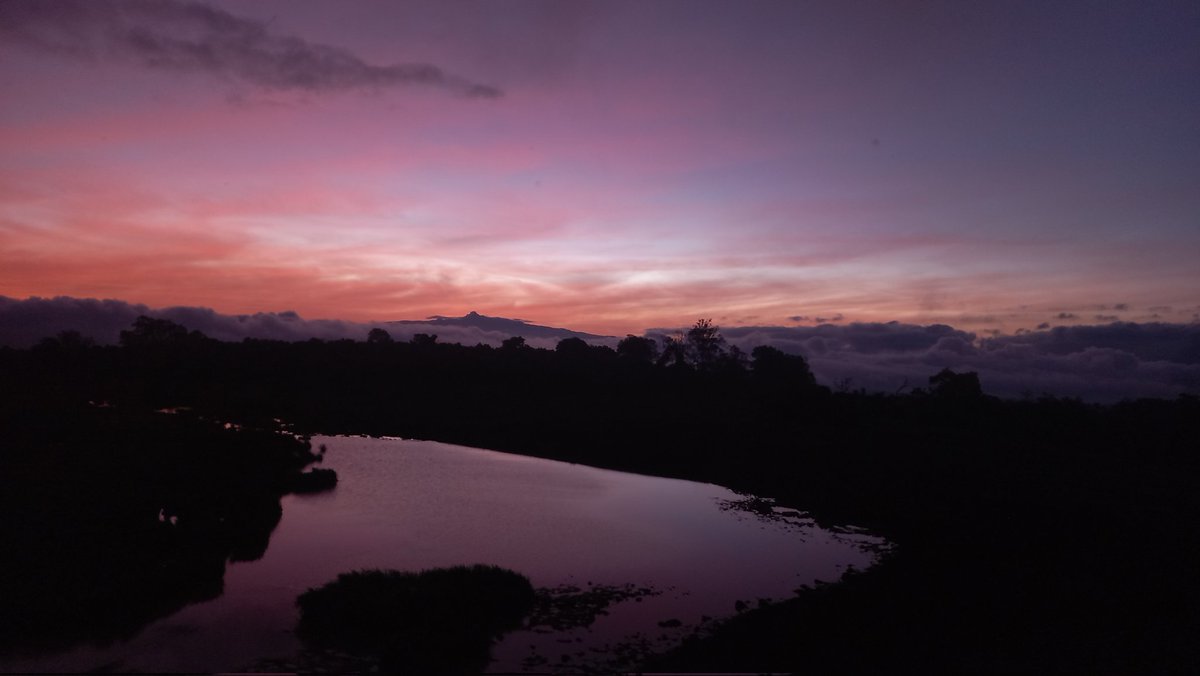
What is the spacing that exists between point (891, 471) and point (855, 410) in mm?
37423

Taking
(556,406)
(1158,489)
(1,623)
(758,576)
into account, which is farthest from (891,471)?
(1,623)

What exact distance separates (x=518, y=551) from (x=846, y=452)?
50.1 m

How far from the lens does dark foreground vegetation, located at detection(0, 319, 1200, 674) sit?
84.7 ft

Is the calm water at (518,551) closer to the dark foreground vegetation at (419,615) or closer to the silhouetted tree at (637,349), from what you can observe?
the dark foreground vegetation at (419,615)

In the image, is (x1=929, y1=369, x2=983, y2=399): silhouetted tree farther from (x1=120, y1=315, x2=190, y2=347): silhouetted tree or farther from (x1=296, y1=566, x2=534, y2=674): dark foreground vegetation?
(x1=120, y1=315, x2=190, y2=347): silhouetted tree

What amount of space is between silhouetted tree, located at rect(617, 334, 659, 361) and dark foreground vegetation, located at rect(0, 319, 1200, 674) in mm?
714

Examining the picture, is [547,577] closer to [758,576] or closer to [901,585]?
[758,576]

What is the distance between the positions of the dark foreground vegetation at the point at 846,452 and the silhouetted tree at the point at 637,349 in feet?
2.34

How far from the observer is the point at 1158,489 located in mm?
62500

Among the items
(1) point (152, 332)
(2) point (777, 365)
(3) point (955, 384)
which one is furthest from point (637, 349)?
(1) point (152, 332)

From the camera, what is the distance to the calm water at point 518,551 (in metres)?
22.8

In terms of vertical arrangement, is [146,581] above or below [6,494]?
below

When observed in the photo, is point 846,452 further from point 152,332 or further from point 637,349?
point 152,332

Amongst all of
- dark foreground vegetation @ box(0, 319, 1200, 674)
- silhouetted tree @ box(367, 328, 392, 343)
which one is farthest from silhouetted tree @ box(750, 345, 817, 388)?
silhouetted tree @ box(367, 328, 392, 343)
